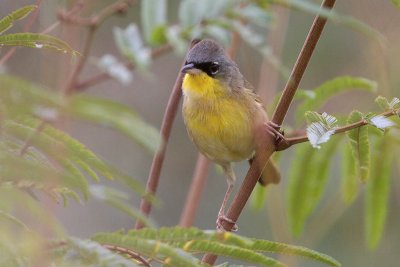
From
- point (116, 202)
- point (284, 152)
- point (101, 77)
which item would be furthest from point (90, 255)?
point (284, 152)

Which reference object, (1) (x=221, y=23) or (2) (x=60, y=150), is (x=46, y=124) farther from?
(1) (x=221, y=23)

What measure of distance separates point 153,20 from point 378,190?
38.7 inches

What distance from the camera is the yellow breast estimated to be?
9.68ft

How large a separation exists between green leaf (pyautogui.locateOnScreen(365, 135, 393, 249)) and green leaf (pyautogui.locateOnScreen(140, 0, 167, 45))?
2.79ft

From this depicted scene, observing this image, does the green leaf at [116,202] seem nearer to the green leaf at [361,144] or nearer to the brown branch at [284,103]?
the brown branch at [284,103]

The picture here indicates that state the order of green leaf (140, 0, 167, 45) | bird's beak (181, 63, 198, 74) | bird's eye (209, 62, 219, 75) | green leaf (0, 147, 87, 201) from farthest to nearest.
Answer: bird's eye (209, 62, 219, 75), bird's beak (181, 63, 198, 74), green leaf (140, 0, 167, 45), green leaf (0, 147, 87, 201)

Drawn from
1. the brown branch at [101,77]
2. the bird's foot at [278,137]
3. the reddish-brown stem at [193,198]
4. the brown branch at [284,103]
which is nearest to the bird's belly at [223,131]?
the reddish-brown stem at [193,198]

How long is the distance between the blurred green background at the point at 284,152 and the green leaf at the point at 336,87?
1.52 feet

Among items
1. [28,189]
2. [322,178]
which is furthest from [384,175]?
[28,189]

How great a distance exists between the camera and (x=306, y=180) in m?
2.51

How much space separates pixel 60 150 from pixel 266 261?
1.42 ft

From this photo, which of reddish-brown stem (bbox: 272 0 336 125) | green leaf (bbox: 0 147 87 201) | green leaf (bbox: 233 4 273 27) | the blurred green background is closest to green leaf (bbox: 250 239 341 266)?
green leaf (bbox: 0 147 87 201)

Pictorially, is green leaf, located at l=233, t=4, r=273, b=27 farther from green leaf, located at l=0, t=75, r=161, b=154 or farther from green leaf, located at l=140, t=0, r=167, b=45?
green leaf, located at l=0, t=75, r=161, b=154

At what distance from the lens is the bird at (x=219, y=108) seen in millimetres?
2947
